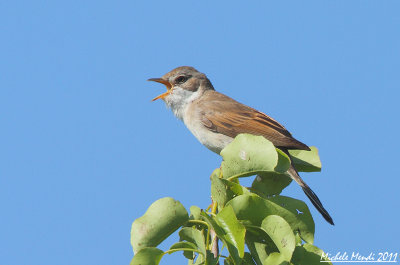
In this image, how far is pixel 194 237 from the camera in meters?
3.48

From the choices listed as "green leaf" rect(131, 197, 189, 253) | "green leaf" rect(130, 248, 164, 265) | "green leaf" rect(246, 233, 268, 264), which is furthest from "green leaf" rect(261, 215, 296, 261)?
"green leaf" rect(130, 248, 164, 265)

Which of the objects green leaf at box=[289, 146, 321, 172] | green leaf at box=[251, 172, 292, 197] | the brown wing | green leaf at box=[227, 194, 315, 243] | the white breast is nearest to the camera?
green leaf at box=[227, 194, 315, 243]

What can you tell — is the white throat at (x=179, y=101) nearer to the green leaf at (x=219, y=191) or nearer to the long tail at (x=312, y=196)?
the long tail at (x=312, y=196)

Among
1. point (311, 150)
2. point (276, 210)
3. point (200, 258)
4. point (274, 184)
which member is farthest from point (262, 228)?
point (311, 150)

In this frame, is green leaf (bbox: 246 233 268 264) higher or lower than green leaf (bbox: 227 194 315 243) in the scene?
lower

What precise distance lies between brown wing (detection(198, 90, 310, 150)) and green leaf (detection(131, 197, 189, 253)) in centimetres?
270

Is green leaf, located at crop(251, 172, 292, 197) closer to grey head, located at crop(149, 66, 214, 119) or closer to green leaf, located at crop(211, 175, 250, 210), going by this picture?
green leaf, located at crop(211, 175, 250, 210)

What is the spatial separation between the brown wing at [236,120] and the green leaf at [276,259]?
110 inches

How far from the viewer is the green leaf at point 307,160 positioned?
505 centimetres

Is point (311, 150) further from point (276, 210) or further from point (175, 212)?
point (175, 212)

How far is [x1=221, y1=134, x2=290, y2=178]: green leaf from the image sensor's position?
12.8ft

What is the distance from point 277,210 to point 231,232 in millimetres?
581

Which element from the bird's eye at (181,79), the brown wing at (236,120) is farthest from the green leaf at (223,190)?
the bird's eye at (181,79)

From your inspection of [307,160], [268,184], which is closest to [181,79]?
[307,160]
